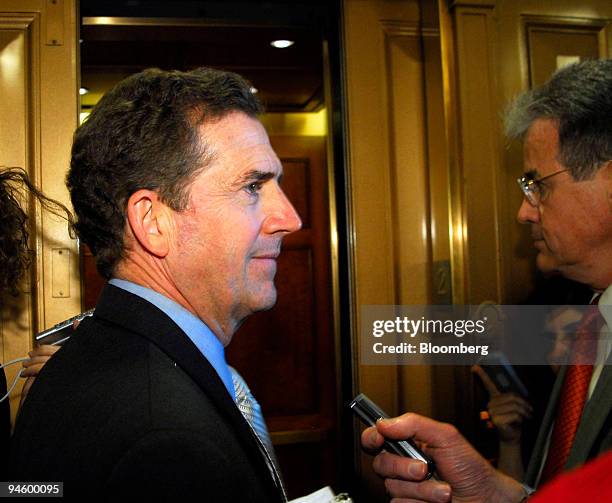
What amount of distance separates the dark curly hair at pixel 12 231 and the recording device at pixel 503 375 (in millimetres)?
1158

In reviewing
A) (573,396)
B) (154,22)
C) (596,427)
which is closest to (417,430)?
(596,427)

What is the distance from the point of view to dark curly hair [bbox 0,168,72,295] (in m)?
1.48

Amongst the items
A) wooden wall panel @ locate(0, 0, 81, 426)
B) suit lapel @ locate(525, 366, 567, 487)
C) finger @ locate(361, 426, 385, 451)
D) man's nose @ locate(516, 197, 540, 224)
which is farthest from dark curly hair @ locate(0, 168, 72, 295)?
suit lapel @ locate(525, 366, 567, 487)

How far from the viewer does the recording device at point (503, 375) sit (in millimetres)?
1432

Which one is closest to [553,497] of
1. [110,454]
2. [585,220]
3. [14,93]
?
[110,454]

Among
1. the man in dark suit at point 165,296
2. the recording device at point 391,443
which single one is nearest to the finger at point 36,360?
the man in dark suit at point 165,296

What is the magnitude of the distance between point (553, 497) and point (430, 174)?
179 cm

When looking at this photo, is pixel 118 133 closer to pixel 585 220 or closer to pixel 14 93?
pixel 585 220

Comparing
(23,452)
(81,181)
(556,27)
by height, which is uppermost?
(556,27)

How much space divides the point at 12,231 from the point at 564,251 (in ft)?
4.35

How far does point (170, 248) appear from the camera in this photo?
0.85 m

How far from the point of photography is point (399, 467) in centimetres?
90

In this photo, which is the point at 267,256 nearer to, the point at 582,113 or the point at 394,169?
the point at 582,113

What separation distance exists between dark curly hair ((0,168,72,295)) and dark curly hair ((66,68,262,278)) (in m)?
0.66
